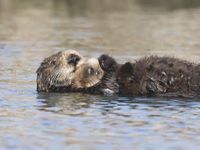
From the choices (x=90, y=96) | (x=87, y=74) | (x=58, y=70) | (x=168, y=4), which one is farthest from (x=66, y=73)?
(x=168, y=4)

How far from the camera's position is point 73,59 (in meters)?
11.4

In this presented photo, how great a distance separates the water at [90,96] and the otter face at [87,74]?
0.25 metres

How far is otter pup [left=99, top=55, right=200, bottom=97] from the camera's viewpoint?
10414 millimetres

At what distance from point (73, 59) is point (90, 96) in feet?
2.27

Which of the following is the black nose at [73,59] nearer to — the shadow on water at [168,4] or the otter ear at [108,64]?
the otter ear at [108,64]

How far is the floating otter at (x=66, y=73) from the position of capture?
11.2m

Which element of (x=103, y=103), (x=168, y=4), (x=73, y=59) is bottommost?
(x=103, y=103)

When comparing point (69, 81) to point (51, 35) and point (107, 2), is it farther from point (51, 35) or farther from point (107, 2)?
point (107, 2)

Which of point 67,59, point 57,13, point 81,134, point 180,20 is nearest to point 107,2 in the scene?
point 57,13

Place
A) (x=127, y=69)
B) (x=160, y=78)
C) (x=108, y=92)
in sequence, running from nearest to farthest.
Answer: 1. (x=160, y=78)
2. (x=127, y=69)
3. (x=108, y=92)

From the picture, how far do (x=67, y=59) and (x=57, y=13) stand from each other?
18.2 metres

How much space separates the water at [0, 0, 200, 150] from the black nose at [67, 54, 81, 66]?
49 centimetres

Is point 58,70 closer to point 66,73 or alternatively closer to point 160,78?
point 66,73

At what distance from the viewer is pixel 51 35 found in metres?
21.3
